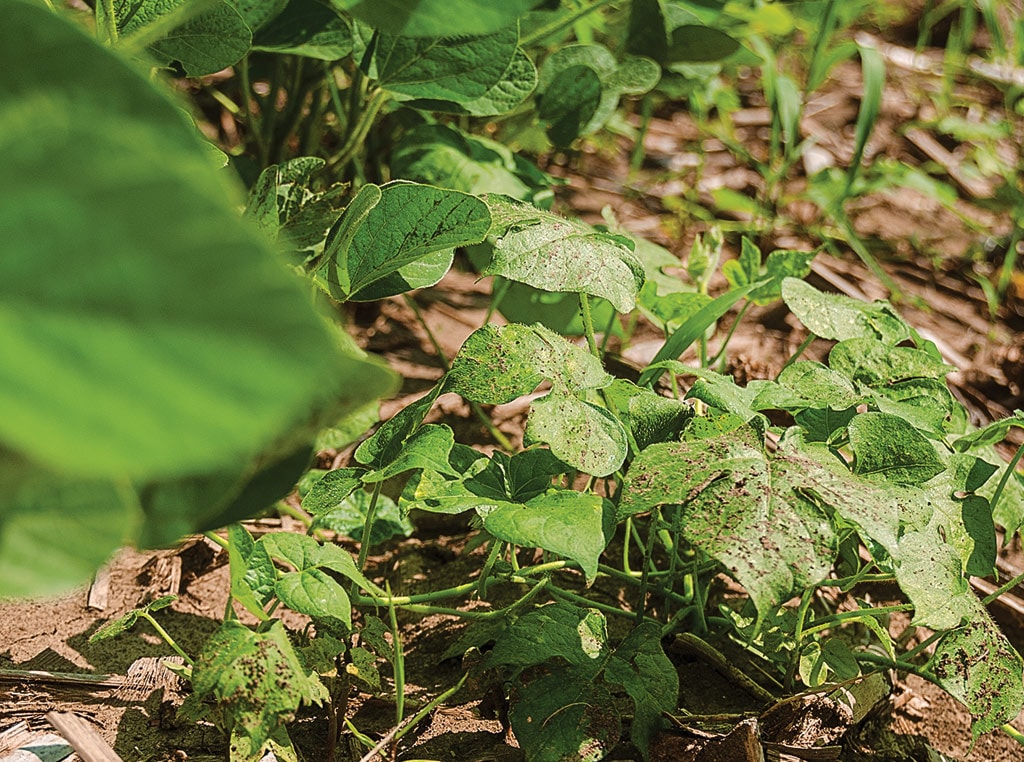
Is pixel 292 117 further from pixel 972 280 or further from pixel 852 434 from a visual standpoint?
pixel 972 280

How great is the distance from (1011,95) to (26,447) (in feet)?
9.43

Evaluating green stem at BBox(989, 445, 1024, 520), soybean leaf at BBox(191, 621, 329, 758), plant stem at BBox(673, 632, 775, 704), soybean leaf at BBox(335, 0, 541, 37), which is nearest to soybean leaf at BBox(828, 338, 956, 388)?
green stem at BBox(989, 445, 1024, 520)

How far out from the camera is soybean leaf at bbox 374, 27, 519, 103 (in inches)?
50.9

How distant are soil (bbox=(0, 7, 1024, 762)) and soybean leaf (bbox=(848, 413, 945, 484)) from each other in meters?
0.27

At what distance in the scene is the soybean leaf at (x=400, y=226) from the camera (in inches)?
36.4

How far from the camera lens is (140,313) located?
40 centimetres

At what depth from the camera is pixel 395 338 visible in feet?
6.12

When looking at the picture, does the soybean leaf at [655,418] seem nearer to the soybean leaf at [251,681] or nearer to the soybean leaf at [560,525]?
the soybean leaf at [560,525]

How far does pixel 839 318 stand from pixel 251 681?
778 millimetres

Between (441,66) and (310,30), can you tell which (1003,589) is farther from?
(310,30)

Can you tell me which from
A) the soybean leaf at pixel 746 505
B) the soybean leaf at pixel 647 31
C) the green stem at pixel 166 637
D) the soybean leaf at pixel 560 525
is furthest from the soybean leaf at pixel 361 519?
the soybean leaf at pixel 647 31

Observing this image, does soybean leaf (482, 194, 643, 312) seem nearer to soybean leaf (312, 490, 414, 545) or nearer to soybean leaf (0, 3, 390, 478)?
soybean leaf (312, 490, 414, 545)

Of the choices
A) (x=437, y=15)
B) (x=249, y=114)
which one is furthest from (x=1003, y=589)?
(x=249, y=114)

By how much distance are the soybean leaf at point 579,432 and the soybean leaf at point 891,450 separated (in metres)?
0.23
